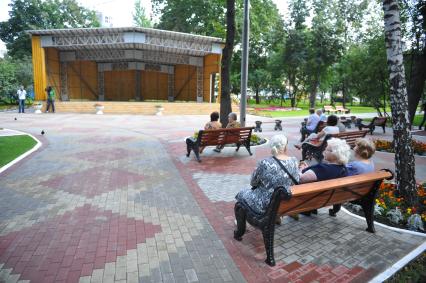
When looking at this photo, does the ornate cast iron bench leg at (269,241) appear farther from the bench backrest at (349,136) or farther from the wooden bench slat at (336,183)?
the bench backrest at (349,136)

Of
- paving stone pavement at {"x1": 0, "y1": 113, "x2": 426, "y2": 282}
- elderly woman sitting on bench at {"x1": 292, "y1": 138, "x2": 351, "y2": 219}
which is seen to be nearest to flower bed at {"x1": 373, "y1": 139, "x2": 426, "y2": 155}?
paving stone pavement at {"x1": 0, "y1": 113, "x2": 426, "y2": 282}

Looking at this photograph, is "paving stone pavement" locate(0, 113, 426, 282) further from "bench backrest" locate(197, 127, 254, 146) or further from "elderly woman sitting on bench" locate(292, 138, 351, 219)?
"bench backrest" locate(197, 127, 254, 146)

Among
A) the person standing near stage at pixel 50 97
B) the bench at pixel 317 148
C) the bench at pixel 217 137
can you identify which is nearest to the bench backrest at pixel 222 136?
the bench at pixel 217 137

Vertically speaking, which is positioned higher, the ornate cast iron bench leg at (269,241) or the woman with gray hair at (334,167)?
the woman with gray hair at (334,167)

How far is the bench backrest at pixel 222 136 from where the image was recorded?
7.78 meters

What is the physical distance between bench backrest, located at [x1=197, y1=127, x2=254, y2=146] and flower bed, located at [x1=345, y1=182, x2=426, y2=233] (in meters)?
3.80

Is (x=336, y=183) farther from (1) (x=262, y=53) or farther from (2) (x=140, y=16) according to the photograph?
(2) (x=140, y=16)

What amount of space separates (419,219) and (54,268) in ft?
14.9

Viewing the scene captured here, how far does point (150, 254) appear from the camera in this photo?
3.46m

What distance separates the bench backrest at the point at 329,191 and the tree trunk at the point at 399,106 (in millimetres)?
1157

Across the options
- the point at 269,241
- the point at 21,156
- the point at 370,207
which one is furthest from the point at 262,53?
the point at 269,241

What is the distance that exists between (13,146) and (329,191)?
9413mm

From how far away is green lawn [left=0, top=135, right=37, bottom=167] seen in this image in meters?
7.98

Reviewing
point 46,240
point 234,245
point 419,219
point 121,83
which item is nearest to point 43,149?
point 46,240
